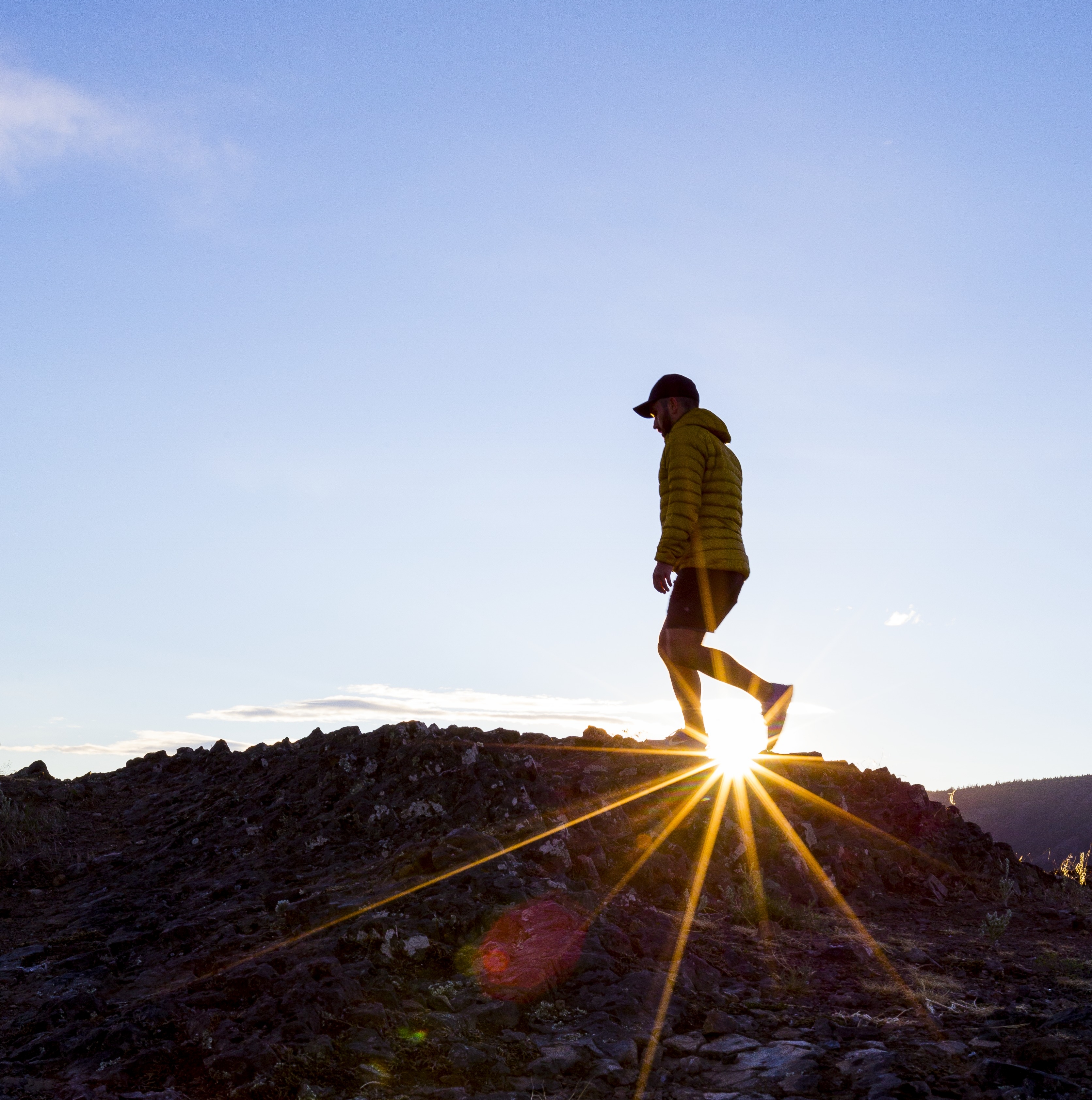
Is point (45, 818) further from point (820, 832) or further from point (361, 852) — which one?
point (820, 832)

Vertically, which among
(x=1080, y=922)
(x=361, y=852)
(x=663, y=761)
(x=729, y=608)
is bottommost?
(x=1080, y=922)

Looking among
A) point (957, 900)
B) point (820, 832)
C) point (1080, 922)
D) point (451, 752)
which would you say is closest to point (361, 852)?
point (451, 752)

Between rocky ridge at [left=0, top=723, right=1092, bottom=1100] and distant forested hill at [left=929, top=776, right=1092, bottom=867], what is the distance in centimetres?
2374

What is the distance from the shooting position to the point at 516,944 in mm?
4590

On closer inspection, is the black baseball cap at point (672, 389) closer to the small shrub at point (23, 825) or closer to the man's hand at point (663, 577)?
the man's hand at point (663, 577)

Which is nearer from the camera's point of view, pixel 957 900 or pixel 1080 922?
pixel 1080 922

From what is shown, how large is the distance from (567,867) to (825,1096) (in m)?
2.39

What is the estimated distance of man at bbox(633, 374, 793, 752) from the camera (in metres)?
6.30

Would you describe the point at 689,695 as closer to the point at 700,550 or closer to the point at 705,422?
the point at 700,550

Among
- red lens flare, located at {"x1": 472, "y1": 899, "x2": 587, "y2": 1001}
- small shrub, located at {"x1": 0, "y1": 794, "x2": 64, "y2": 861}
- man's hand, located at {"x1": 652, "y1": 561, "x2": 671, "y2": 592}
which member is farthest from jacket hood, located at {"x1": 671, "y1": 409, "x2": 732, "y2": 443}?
small shrub, located at {"x1": 0, "y1": 794, "x2": 64, "y2": 861}

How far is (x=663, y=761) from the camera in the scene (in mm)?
7461

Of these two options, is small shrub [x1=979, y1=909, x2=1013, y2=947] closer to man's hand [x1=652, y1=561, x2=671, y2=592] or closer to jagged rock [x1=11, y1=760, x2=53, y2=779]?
man's hand [x1=652, y1=561, x2=671, y2=592]

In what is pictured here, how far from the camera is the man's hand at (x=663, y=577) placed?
6359 mm

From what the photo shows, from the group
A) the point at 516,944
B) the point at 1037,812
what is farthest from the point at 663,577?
the point at 1037,812
